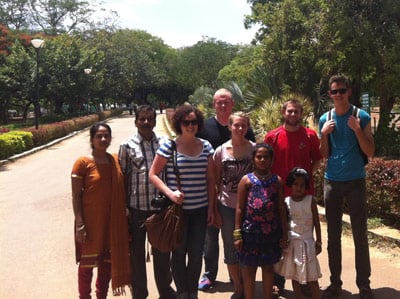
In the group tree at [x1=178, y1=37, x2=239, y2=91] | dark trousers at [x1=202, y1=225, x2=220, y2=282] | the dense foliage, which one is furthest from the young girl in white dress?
tree at [x1=178, y1=37, x2=239, y2=91]

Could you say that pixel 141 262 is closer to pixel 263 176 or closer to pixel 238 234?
pixel 238 234

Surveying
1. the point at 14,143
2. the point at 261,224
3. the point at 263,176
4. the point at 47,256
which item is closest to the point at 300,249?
the point at 261,224

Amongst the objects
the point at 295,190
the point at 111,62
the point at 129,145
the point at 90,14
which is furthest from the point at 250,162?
the point at 90,14

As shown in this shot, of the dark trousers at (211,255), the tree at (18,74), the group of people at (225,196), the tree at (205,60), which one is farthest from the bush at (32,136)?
the tree at (205,60)

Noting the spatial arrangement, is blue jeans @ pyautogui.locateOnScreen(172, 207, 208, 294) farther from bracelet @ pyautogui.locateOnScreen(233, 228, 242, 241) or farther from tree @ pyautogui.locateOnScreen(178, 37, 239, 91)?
tree @ pyautogui.locateOnScreen(178, 37, 239, 91)

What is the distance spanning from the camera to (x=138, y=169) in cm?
336

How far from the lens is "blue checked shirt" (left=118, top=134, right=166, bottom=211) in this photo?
11.0 feet

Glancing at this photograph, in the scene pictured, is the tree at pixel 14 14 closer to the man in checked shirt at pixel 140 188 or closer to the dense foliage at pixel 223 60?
the dense foliage at pixel 223 60

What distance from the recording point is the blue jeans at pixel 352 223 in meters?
3.63

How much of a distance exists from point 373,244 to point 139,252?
9.10ft

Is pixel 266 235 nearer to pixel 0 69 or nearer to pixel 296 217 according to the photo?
pixel 296 217

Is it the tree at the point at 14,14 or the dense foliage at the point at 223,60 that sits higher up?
the tree at the point at 14,14

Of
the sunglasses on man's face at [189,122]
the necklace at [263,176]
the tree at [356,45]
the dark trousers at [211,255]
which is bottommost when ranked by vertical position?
the dark trousers at [211,255]

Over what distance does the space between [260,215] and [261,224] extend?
7 cm
